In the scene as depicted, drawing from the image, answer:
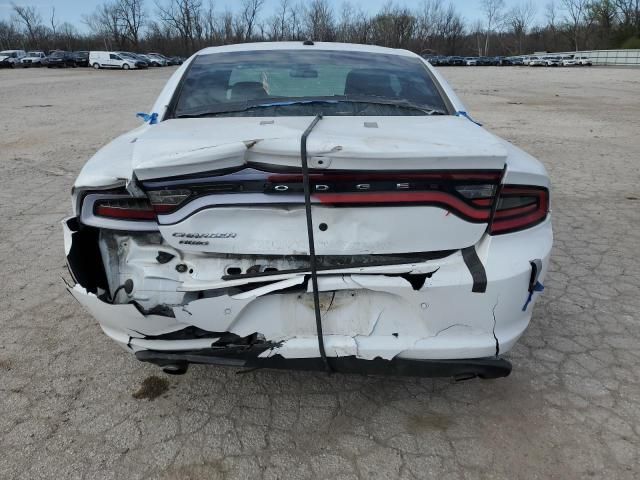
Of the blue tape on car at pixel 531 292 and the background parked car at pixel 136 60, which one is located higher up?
the background parked car at pixel 136 60

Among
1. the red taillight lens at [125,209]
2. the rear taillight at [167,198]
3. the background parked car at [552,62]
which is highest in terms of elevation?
the background parked car at [552,62]

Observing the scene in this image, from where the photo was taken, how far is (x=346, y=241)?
195cm

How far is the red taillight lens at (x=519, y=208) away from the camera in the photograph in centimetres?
205

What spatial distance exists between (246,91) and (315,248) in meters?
1.50

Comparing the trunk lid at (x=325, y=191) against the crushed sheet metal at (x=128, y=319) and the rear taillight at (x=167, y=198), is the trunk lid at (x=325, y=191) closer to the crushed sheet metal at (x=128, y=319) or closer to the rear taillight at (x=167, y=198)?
the rear taillight at (x=167, y=198)

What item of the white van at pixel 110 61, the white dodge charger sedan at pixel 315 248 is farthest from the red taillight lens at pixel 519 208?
the white van at pixel 110 61

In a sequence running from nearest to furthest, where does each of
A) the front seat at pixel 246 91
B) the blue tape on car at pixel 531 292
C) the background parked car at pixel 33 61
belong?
the blue tape on car at pixel 531 292 < the front seat at pixel 246 91 < the background parked car at pixel 33 61

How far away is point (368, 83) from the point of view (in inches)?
125

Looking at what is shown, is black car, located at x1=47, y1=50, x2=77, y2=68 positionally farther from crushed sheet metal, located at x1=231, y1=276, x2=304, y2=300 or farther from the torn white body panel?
crushed sheet metal, located at x1=231, y1=276, x2=304, y2=300

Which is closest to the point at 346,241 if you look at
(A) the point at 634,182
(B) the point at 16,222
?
(B) the point at 16,222

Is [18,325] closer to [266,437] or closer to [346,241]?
[266,437]

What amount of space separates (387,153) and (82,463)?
180 centimetres

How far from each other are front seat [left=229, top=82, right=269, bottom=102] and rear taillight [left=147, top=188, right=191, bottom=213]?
1179 millimetres

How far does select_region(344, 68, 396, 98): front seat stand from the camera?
3.08 meters
